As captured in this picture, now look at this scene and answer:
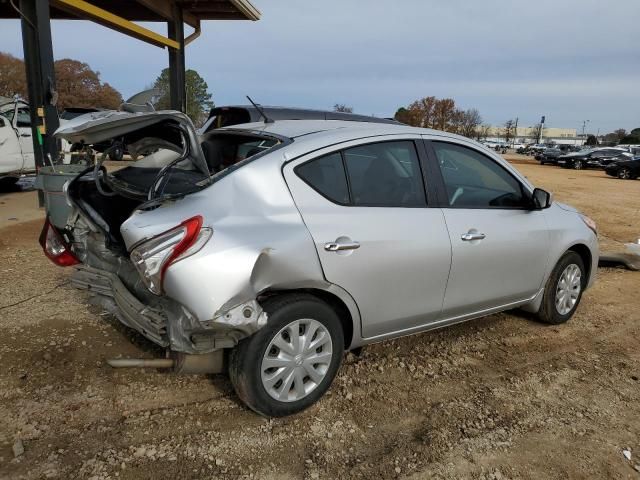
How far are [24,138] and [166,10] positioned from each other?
431 centimetres

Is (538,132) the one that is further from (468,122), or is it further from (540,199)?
(540,199)

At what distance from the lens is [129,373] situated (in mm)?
3496

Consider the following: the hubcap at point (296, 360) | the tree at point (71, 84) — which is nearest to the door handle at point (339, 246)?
the hubcap at point (296, 360)

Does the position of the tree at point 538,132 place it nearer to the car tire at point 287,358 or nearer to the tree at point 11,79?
the tree at point 11,79

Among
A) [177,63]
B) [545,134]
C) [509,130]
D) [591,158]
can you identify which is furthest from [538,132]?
[177,63]

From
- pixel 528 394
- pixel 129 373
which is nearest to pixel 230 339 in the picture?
pixel 129 373

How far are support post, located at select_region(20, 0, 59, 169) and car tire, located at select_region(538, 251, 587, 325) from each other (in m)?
7.90

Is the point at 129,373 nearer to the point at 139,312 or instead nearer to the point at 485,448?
the point at 139,312

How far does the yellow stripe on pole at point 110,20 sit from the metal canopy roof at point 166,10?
64cm

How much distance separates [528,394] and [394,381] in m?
0.88

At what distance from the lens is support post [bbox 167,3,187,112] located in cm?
1251

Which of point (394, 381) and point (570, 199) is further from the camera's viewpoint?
point (570, 199)

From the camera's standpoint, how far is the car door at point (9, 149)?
11.1m

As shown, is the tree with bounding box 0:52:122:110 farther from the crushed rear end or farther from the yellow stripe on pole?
the crushed rear end
